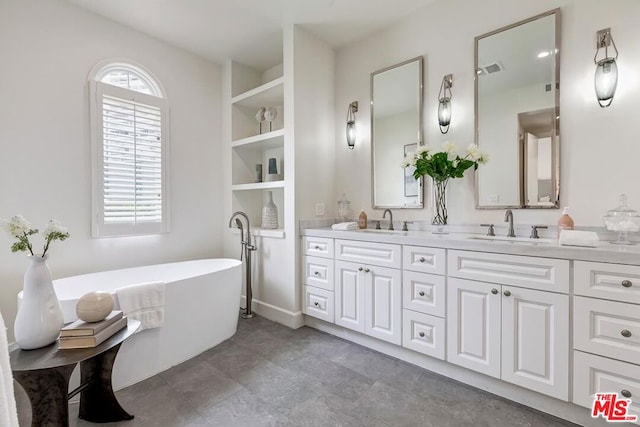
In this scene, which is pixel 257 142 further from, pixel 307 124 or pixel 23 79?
pixel 23 79

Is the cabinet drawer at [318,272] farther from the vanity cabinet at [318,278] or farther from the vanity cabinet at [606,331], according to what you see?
the vanity cabinet at [606,331]

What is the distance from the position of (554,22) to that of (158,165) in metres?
3.57

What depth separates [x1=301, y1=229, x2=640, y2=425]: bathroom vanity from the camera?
4.73ft

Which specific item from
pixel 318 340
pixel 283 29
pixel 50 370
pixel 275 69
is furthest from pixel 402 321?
pixel 275 69

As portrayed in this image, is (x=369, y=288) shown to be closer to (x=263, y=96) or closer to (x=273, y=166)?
(x=273, y=166)

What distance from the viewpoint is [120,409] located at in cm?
162

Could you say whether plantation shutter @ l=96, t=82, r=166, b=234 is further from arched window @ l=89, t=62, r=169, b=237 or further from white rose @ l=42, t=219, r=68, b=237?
white rose @ l=42, t=219, r=68, b=237

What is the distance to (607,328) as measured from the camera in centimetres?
145

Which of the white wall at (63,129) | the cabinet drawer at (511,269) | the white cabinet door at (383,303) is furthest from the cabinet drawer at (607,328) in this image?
the white wall at (63,129)

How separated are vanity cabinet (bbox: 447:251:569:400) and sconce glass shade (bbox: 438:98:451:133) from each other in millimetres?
1182

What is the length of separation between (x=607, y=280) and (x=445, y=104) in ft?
5.56

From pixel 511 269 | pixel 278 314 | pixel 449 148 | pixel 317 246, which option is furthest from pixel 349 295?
pixel 449 148

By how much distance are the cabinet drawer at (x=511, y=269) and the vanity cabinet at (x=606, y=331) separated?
0.24 feet

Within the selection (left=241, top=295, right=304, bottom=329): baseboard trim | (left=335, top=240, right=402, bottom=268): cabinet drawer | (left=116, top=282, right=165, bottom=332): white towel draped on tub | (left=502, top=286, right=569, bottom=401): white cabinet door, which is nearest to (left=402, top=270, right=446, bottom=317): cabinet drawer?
(left=335, top=240, right=402, bottom=268): cabinet drawer
